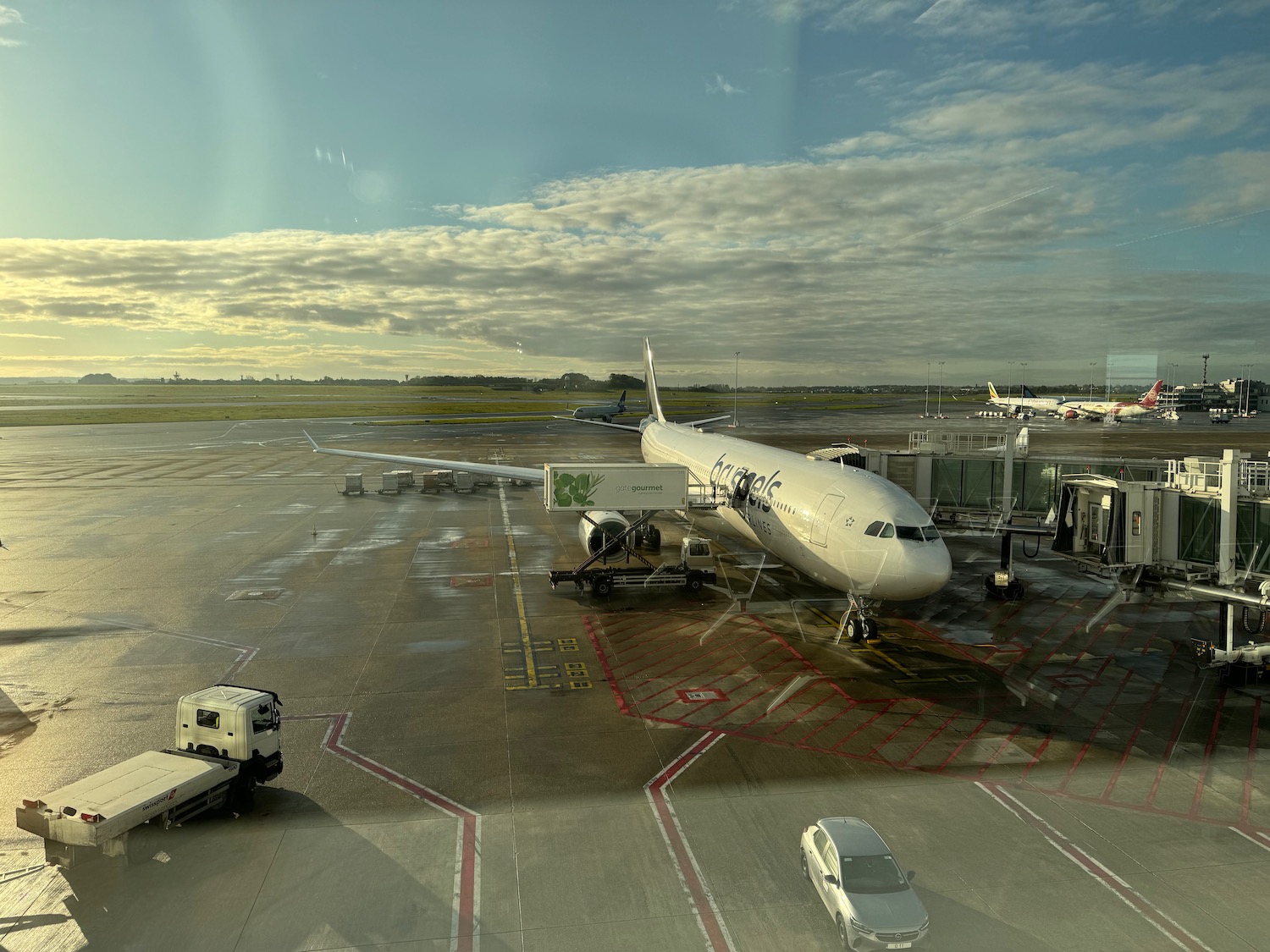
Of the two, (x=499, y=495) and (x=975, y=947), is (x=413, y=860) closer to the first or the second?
(x=975, y=947)

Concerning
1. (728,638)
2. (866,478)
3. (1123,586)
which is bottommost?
(728,638)

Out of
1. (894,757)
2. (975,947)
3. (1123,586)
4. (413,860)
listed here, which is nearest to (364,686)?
(413,860)

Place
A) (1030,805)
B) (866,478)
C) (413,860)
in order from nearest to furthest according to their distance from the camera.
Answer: (413,860), (1030,805), (866,478)

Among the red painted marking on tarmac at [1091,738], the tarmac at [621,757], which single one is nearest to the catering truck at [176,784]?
the tarmac at [621,757]

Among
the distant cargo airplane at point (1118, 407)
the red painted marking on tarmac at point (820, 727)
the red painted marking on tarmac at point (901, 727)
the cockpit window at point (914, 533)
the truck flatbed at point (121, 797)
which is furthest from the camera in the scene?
the distant cargo airplane at point (1118, 407)

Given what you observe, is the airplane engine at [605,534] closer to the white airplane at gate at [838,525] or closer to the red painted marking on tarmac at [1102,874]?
the white airplane at gate at [838,525]

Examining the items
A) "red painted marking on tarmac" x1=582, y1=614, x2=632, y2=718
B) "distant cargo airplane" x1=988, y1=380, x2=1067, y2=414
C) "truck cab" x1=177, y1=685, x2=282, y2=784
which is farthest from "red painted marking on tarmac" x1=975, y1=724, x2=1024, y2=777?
"distant cargo airplane" x1=988, y1=380, x2=1067, y2=414

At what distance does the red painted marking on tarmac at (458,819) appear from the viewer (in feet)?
34.1

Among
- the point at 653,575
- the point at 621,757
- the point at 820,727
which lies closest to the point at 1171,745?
the point at 820,727

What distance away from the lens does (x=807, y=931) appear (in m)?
10.3

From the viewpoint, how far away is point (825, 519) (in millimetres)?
22859

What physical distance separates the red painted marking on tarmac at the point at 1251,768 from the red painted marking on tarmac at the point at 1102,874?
3.49 metres

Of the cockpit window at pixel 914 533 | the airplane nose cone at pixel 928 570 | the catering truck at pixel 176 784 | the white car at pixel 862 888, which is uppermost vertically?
the cockpit window at pixel 914 533

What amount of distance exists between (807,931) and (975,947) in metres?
2.14
